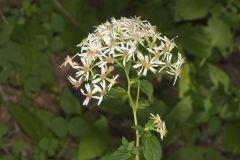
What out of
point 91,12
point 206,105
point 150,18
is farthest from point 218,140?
point 91,12

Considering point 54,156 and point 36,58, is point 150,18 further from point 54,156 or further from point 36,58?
point 54,156

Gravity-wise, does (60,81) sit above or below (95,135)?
above

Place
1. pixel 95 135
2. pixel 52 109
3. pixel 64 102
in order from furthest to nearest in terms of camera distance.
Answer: pixel 52 109 < pixel 64 102 < pixel 95 135

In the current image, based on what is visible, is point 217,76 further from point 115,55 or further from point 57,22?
point 115,55

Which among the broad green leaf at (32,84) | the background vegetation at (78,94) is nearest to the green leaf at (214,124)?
the background vegetation at (78,94)

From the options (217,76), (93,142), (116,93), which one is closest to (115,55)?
(116,93)

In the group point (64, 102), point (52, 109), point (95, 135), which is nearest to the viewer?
point (95, 135)
